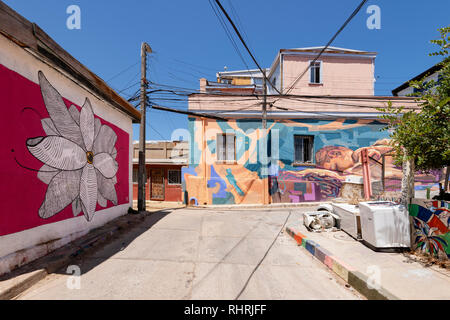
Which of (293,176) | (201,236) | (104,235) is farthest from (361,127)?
(104,235)

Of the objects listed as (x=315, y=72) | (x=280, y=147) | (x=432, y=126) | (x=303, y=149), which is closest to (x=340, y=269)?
(x=432, y=126)

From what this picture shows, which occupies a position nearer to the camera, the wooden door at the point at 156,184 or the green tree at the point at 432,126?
the green tree at the point at 432,126

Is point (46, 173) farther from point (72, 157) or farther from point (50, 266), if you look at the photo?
point (50, 266)

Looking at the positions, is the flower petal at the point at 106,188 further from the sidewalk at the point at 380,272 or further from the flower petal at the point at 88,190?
the sidewalk at the point at 380,272

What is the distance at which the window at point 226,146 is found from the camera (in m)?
12.2

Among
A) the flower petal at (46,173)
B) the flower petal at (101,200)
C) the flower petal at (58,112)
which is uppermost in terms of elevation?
the flower petal at (58,112)

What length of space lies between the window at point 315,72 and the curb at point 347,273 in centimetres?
1251

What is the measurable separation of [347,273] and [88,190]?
596cm

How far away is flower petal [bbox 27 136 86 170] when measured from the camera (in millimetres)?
3791

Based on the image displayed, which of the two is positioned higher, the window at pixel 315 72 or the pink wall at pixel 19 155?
the window at pixel 315 72

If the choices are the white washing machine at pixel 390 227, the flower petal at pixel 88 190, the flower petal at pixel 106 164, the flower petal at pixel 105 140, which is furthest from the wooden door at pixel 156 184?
the white washing machine at pixel 390 227
